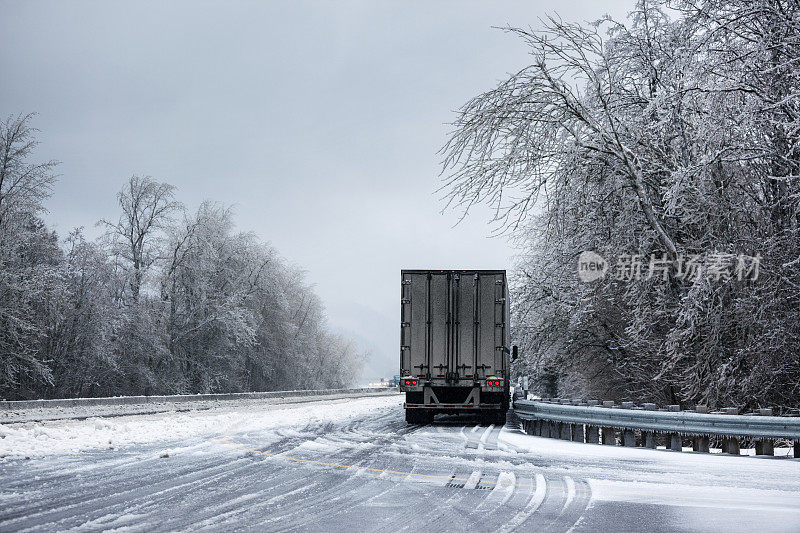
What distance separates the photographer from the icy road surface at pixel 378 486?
6.25 metres

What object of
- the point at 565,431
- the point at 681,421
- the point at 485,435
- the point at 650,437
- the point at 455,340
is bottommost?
the point at 485,435

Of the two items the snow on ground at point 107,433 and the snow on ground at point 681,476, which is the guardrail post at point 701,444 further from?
the snow on ground at point 107,433

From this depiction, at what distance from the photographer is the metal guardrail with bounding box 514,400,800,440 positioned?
32.7 ft

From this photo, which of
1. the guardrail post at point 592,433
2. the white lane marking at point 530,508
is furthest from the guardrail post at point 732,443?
the white lane marking at point 530,508

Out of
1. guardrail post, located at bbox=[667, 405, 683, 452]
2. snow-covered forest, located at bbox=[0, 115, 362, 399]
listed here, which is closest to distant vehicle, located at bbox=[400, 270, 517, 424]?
guardrail post, located at bbox=[667, 405, 683, 452]

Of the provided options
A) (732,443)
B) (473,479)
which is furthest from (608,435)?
(473,479)

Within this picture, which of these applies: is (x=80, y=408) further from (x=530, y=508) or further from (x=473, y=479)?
(x=530, y=508)

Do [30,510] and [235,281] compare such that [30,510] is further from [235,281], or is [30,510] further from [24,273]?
[235,281]

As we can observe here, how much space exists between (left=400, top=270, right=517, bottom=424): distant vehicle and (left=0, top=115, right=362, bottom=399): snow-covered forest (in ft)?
56.2

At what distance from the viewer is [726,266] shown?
13.1 m

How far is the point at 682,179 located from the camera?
12.7 meters

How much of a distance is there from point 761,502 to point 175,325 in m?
40.5

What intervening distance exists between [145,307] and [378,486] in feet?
118

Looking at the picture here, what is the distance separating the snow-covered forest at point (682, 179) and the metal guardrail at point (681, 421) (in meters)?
1.96
